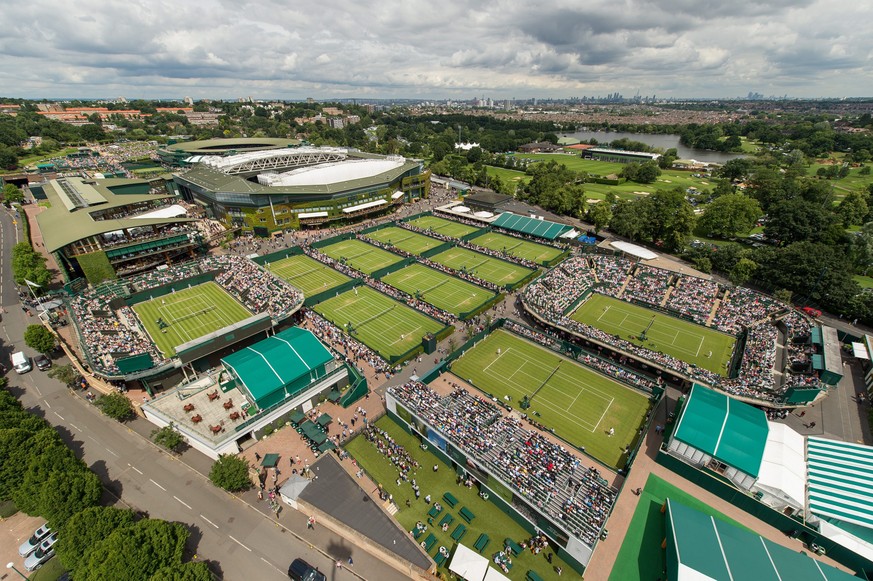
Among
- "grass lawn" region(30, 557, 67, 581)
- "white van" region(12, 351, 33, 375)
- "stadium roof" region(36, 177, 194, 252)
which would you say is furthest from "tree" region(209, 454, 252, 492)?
"stadium roof" region(36, 177, 194, 252)

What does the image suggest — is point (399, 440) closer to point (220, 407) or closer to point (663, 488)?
point (220, 407)

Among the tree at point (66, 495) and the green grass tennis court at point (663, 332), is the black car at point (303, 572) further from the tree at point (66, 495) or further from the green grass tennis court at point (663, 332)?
the green grass tennis court at point (663, 332)

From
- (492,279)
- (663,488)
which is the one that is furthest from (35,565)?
(492,279)

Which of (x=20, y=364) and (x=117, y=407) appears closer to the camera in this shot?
(x=117, y=407)

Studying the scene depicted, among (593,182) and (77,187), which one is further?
(593,182)

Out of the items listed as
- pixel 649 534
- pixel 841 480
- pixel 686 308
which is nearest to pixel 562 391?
pixel 649 534

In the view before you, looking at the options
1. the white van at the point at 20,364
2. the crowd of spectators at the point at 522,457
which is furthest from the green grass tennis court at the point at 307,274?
the white van at the point at 20,364

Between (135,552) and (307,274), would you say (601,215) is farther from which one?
(135,552)

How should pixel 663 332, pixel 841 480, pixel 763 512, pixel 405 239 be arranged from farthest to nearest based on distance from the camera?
1. pixel 405 239
2. pixel 663 332
3. pixel 763 512
4. pixel 841 480
